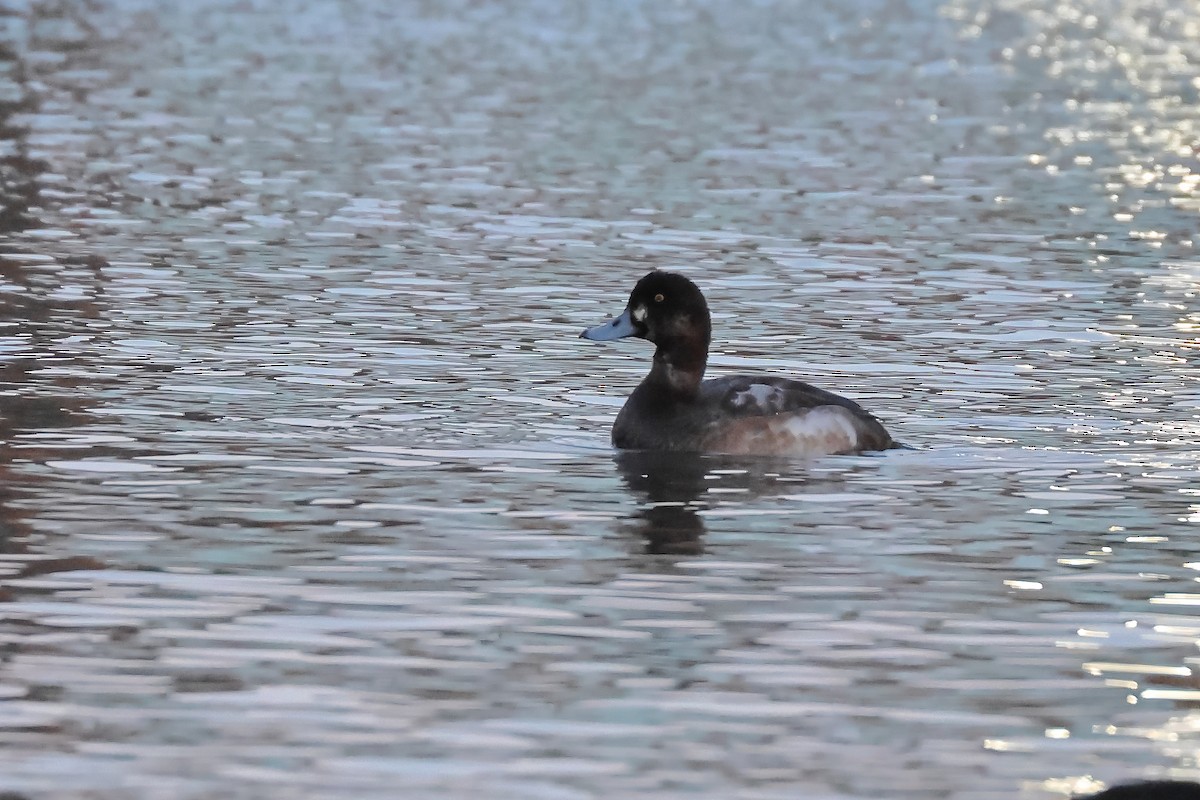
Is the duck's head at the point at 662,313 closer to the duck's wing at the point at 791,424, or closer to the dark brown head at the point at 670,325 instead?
the dark brown head at the point at 670,325

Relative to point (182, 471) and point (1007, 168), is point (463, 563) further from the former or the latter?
point (1007, 168)

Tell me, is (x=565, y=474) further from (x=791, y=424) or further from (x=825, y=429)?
(x=825, y=429)

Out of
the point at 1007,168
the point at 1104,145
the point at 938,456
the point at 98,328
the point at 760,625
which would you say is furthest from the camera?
the point at 1104,145

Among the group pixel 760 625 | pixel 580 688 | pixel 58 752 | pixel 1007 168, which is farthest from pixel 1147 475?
pixel 1007 168

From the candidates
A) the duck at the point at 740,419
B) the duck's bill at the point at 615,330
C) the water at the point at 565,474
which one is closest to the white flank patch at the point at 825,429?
the duck at the point at 740,419

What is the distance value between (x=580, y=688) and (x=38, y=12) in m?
53.1

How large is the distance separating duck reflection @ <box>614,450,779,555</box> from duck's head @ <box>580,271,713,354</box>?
1.02 m

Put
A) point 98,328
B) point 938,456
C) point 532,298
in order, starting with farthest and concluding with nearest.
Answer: point 532,298
point 98,328
point 938,456

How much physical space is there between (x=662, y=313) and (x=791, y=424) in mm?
1323

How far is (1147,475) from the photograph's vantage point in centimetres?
1398

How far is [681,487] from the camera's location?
543 inches

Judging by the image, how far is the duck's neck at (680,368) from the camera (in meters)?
15.1

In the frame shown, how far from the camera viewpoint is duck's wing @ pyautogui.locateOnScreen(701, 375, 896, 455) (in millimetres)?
14727

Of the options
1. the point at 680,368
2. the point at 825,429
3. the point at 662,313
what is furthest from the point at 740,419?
the point at 662,313
